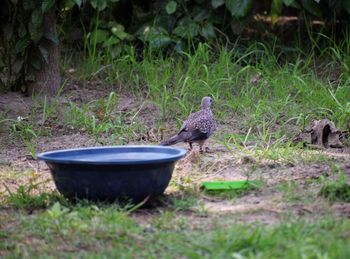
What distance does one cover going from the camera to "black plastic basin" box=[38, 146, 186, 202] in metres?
4.98

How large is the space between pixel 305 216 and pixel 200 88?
4.04m

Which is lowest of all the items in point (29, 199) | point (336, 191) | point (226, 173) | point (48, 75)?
point (29, 199)

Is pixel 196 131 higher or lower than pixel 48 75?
lower

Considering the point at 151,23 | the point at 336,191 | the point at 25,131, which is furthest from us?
the point at 151,23

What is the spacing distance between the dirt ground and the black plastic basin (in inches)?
7.6

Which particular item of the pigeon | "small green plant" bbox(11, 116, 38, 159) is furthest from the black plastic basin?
"small green plant" bbox(11, 116, 38, 159)

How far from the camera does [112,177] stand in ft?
16.5

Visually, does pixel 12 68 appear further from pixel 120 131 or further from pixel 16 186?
pixel 16 186

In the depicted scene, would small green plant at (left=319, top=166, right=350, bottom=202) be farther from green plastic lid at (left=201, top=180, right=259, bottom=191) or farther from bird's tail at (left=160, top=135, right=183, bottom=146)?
bird's tail at (left=160, top=135, right=183, bottom=146)

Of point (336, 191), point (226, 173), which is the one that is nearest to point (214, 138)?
point (226, 173)

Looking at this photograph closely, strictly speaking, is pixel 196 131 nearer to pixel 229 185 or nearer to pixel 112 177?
pixel 229 185

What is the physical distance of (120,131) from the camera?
25.5ft

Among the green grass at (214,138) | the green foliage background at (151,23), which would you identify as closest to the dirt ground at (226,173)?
the green grass at (214,138)

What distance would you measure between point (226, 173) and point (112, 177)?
57.4 inches
